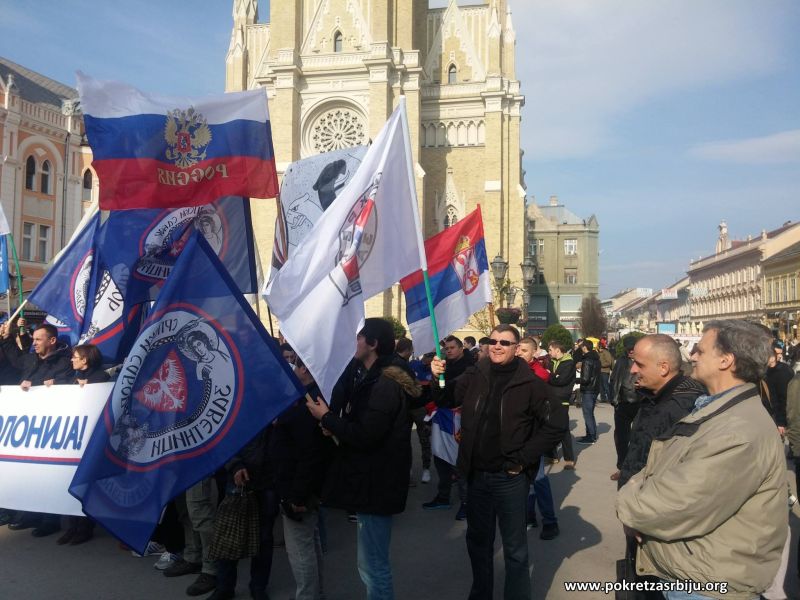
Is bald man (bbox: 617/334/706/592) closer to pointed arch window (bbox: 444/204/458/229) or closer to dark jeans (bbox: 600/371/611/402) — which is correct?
dark jeans (bbox: 600/371/611/402)

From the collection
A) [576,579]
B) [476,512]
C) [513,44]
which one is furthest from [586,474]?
[513,44]

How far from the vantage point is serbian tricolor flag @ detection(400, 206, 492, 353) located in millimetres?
5879

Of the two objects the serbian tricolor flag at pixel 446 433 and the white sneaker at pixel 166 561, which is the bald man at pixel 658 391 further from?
the white sneaker at pixel 166 561

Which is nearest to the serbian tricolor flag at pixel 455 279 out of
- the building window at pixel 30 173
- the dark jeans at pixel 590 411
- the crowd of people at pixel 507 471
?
the crowd of people at pixel 507 471

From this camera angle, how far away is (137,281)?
5.18m

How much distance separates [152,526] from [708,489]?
111 inches

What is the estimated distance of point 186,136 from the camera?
5.18m

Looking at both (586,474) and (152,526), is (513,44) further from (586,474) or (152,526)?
(152,526)

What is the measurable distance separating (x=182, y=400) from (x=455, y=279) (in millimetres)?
3369

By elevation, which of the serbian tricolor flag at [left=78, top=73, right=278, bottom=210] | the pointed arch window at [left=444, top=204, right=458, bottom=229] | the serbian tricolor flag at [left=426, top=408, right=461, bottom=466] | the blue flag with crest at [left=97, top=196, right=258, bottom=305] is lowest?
the serbian tricolor flag at [left=426, top=408, right=461, bottom=466]

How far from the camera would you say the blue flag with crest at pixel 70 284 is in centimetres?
671

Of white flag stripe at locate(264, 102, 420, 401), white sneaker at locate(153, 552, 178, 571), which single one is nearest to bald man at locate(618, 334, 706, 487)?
white flag stripe at locate(264, 102, 420, 401)

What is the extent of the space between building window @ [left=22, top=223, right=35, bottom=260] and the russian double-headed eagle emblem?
85.1ft

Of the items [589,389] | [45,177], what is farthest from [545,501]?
[45,177]
